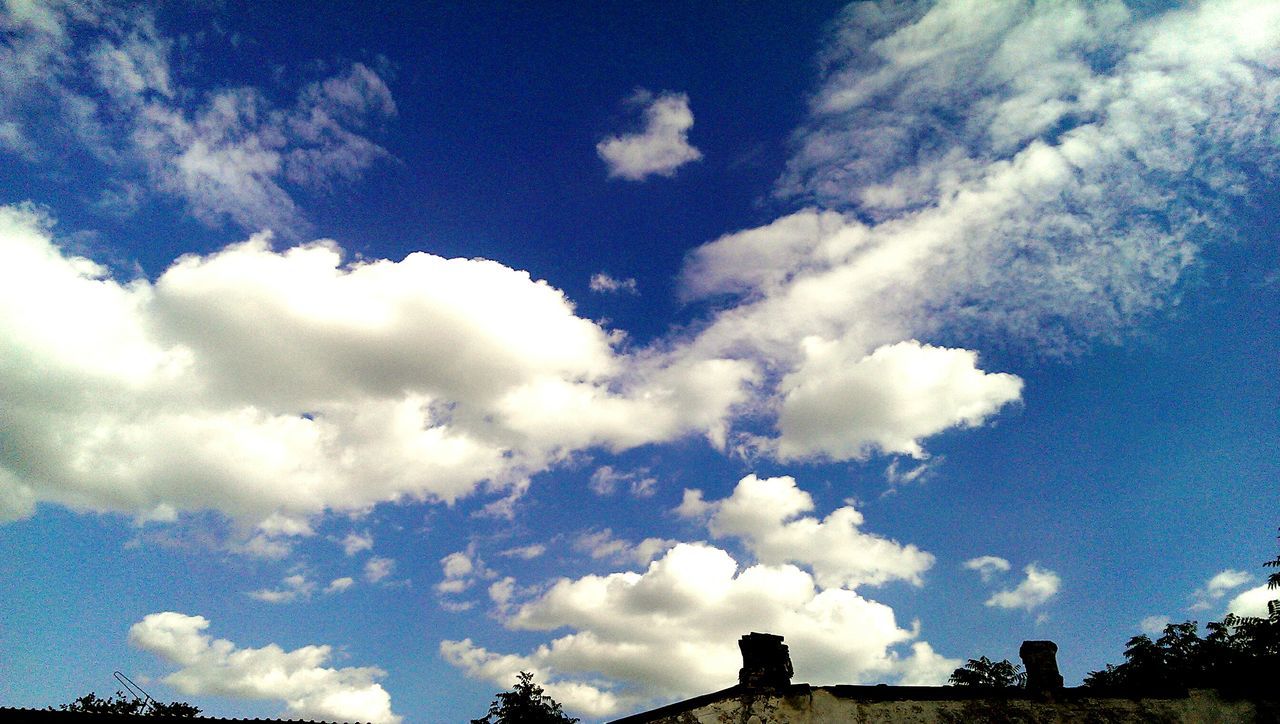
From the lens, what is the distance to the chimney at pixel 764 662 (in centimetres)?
1174

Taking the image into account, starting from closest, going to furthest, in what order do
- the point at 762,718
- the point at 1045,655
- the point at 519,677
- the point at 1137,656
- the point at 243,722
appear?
the point at 762,718
the point at 1045,655
the point at 243,722
the point at 1137,656
the point at 519,677

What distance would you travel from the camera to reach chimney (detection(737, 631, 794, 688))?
11742mm

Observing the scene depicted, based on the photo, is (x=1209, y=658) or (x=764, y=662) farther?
(x=1209, y=658)

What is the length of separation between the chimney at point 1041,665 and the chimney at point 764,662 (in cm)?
445

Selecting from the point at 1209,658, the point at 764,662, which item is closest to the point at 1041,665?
the point at 764,662

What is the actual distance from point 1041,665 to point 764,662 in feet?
16.9

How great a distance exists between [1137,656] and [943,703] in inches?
1033

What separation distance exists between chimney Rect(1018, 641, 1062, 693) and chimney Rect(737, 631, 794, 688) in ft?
14.6

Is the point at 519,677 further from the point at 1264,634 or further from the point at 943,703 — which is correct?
the point at 1264,634

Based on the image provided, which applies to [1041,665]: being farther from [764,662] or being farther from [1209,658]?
[1209,658]

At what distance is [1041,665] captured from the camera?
40.3 ft

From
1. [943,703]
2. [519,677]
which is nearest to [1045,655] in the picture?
[943,703]

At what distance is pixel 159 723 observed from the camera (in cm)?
1252

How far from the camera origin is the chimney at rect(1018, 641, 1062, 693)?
12070 millimetres
